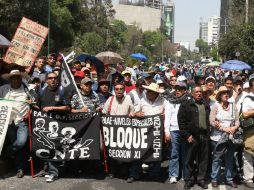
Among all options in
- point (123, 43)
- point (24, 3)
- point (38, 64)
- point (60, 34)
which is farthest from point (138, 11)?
point (38, 64)

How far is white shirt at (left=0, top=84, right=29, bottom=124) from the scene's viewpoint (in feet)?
27.9

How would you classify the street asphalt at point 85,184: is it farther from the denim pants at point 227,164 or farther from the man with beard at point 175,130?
the man with beard at point 175,130

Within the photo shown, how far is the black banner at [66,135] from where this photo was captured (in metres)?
8.51

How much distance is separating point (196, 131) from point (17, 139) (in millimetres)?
3095

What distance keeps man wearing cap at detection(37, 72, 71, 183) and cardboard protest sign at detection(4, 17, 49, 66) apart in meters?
3.39

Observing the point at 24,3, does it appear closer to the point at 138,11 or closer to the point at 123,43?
the point at 123,43

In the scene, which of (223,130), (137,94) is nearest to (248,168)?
(223,130)

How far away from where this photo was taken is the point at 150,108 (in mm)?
8641

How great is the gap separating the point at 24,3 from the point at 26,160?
30.5m

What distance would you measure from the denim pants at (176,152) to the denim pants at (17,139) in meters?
2.57

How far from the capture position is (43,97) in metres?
8.51

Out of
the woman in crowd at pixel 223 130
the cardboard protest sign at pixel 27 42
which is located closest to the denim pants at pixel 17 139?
the woman in crowd at pixel 223 130

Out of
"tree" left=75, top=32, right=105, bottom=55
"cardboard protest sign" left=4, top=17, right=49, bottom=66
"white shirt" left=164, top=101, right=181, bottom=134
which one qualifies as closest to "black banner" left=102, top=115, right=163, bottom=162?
"white shirt" left=164, top=101, right=181, bottom=134

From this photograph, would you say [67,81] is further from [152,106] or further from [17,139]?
[152,106]
